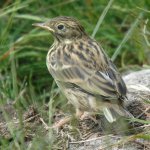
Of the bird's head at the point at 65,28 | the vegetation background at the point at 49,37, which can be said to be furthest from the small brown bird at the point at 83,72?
the vegetation background at the point at 49,37

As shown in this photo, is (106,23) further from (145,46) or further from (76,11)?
(145,46)

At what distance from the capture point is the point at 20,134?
524 cm

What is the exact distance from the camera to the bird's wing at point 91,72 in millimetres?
5872

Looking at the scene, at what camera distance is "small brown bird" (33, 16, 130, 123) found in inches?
230

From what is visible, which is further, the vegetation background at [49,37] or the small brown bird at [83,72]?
the vegetation background at [49,37]

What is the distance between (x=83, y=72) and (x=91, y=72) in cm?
7

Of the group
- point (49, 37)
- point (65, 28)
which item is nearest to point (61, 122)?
point (65, 28)

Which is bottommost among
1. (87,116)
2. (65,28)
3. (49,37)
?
(49,37)

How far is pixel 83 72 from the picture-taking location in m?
6.17

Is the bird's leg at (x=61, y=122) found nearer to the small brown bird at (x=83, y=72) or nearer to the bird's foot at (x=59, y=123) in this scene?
the bird's foot at (x=59, y=123)

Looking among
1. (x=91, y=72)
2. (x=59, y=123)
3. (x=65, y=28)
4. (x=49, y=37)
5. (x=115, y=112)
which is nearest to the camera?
(x=115, y=112)

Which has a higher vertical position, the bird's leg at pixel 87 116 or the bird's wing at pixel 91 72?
the bird's wing at pixel 91 72

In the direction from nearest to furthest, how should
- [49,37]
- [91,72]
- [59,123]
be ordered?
[59,123], [91,72], [49,37]

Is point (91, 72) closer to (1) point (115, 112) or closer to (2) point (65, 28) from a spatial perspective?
(1) point (115, 112)
